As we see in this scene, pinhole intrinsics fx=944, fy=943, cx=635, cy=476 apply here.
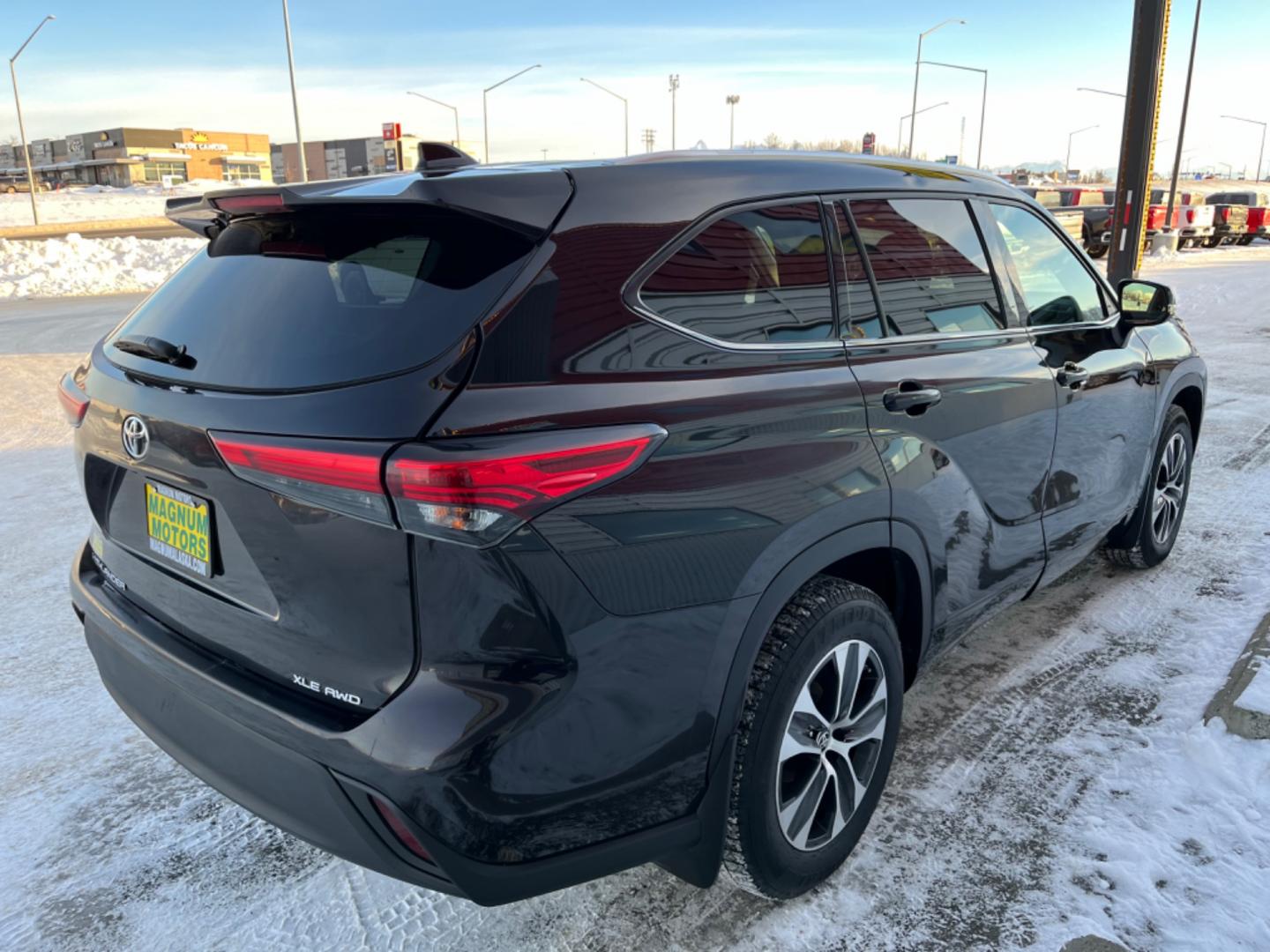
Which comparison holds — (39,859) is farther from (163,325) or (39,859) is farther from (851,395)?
(851,395)

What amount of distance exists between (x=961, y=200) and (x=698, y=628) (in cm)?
188

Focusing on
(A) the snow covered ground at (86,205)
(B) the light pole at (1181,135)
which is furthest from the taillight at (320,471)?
(A) the snow covered ground at (86,205)

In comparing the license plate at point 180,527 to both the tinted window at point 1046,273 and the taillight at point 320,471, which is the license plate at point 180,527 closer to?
the taillight at point 320,471

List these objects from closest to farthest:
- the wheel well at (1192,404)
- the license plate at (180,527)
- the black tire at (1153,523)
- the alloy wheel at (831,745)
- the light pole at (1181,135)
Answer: the license plate at (180,527) → the alloy wheel at (831,745) → the black tire at (1153,523) → the wheel well at (1192,404) → the light pole at (1181,135)

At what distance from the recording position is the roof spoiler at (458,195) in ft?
6.11

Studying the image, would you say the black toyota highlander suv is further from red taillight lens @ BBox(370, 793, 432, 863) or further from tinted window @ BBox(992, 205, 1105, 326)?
tinted window @ BBox(992, 205, 1105, 326)

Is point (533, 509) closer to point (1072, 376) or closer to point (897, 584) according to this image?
point (897, 584)

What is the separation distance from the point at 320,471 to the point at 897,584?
1.67 metres

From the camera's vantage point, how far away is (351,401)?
5.80ft

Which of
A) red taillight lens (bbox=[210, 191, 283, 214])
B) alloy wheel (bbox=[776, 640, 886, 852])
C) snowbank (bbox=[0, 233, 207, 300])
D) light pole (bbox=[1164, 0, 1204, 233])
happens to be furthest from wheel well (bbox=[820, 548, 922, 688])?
light pole (bbox=[1164, 0, 1204, 233])

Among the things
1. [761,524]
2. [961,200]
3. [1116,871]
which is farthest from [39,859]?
[961,200]

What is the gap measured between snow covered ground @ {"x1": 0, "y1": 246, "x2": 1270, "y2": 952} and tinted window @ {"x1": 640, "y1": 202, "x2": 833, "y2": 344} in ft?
4.77

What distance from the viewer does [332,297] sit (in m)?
2.01

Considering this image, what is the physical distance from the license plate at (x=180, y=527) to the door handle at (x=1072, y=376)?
2.71 m
